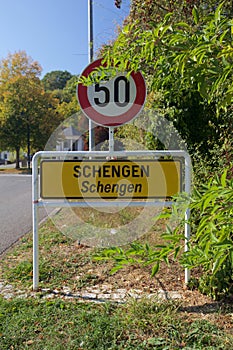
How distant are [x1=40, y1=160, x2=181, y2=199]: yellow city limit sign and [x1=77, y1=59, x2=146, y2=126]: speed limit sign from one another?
1.47 feet

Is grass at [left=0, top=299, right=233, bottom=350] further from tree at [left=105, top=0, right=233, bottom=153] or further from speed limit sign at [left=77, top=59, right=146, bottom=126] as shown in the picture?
speed limit sign at [left=77, top=59, right=146, bottom=126]

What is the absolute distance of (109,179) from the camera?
3.31 metres

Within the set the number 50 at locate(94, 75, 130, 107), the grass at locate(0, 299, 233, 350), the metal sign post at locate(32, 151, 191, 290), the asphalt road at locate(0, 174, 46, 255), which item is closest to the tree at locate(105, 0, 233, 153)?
the number 50 at locate(94, 75, 130, 107)

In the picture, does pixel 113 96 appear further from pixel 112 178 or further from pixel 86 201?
pixel 86 201

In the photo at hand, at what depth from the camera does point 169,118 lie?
158 inches

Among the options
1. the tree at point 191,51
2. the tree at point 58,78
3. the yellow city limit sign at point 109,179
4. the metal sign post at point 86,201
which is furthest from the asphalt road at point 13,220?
the tree at point 58,78

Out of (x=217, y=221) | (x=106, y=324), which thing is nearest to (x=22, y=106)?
(x=106, y=324)

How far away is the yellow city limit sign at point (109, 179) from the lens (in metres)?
3.29

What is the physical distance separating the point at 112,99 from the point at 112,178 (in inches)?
30.5

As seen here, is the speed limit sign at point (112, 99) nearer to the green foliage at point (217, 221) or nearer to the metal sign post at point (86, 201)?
the metal sign post at point (86, 201)

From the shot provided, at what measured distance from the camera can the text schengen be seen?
3.30 meters

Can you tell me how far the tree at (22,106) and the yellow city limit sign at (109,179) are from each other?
25940mm

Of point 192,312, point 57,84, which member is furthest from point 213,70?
point 57,84

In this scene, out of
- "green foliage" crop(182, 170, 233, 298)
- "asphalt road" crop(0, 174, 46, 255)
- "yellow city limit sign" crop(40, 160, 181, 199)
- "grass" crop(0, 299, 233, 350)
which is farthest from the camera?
"asphalt road" crop(0, 174, 46, 255)
